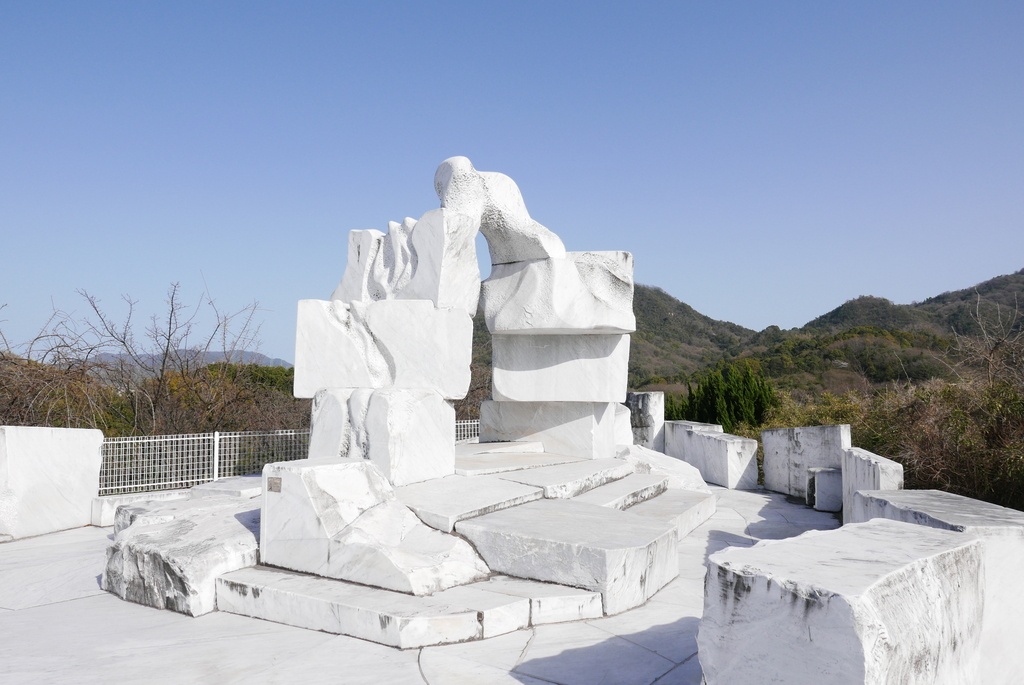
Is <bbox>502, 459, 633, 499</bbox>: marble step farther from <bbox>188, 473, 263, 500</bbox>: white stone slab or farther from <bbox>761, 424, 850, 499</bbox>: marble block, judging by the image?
<bbox>761, 424, 850, 499</bbox>: marble block

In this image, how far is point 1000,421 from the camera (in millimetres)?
4812

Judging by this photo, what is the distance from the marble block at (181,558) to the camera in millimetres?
3268

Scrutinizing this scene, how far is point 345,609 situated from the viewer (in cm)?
286

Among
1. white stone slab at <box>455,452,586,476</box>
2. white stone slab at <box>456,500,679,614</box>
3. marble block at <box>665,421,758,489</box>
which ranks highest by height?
white stone slab at <box>455,452,586,476</box>

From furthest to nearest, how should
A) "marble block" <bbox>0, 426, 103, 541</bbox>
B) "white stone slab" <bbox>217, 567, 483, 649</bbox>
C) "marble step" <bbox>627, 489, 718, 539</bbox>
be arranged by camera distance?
"marble block" <bbox>0, 426, 103, 541</bbox> → "marble step" <bbox>627, 489, 718, 539</bbox> → "white stone slab" <bbox>217, 567, 483, 649</bbox>

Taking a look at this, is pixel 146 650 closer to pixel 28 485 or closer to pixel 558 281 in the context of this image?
pixel 28 485

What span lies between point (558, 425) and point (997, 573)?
436 cm

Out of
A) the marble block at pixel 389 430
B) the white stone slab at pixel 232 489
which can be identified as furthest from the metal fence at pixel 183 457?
the marble block at pixel 389 430

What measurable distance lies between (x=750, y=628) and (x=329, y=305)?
395 centimetres

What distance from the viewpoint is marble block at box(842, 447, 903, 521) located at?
→ 461cm

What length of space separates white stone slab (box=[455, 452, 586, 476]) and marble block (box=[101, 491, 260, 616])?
153 cm

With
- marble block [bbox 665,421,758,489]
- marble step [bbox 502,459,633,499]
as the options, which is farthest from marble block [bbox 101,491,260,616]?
marble block [bbox 665,421,758,489]

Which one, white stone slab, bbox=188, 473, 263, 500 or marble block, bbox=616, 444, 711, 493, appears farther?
marble block, bbox=616, 444, 711, 493

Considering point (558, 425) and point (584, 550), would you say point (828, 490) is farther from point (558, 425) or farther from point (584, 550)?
point (584, 550)
